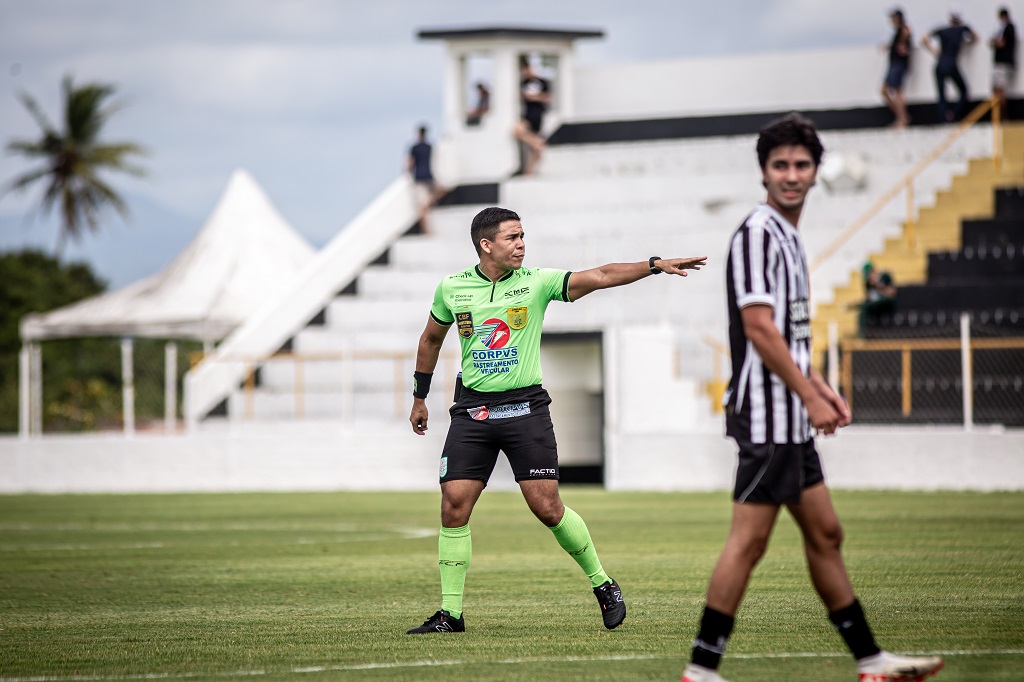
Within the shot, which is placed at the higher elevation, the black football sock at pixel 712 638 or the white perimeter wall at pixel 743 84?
the white perimeter wall at pixel 743 84

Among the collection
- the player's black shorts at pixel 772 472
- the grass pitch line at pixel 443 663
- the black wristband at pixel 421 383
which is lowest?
the grass pitch line at pixel 443 663

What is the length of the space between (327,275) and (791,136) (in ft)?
93.2

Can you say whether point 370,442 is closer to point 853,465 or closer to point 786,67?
point 853,465

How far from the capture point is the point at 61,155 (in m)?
66.7

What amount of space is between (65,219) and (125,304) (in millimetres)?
32194

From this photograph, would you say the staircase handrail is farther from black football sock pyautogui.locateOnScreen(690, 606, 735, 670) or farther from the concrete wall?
black football sock pyautogui.locateOnScreen(690, 606, 735, 670)

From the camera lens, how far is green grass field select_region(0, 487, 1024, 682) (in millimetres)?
7156

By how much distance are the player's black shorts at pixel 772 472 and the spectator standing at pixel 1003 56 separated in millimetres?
27092

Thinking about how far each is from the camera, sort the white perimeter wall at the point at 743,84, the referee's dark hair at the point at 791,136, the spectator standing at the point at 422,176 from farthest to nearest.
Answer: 1. the white perimeter wall at the point at 743,84
2. the spectator standing at the point at 422,176
3. the referee's dark hair at the point at 791,136

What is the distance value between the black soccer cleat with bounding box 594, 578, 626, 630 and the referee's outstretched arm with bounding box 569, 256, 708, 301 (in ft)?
4.83

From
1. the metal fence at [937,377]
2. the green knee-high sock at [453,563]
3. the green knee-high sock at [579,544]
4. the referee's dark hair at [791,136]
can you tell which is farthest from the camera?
the metal fence at [937,377]

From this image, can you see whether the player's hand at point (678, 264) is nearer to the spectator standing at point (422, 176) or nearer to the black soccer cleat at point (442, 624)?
the black soccer cleat at point (442, 624)

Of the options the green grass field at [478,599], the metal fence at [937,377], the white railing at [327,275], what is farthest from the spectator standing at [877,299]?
the white railing at [327,275]

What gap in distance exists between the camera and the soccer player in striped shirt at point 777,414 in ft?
19.7
